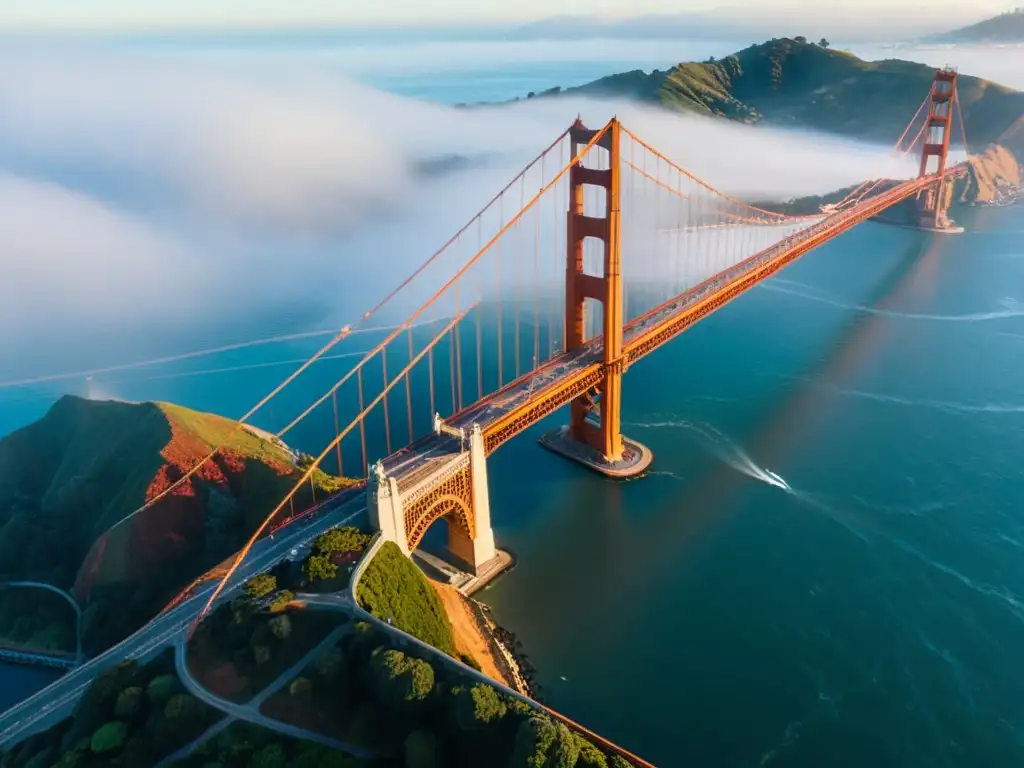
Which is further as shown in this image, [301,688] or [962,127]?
[962,127]

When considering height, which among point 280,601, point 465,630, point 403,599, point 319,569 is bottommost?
point 465,630

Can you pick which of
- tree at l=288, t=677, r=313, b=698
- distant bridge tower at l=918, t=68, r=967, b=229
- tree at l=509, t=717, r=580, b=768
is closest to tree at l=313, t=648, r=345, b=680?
tree at l=288, t=677, r=313, b=698

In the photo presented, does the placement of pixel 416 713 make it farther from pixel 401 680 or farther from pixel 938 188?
pixel 938 188

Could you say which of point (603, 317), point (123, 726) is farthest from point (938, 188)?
point (123, 726)

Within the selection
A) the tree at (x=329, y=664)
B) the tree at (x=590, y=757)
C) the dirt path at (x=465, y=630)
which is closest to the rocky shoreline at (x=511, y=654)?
the dirt path at (x=465, y=630)

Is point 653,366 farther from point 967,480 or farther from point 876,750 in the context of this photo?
point 876,750

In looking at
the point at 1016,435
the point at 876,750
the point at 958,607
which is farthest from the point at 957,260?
the point at 876,750
